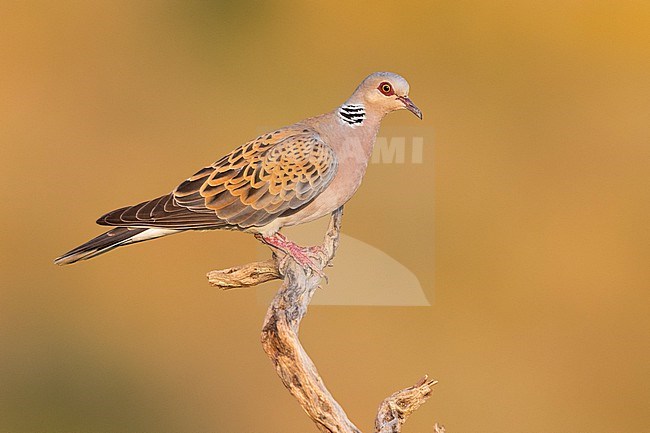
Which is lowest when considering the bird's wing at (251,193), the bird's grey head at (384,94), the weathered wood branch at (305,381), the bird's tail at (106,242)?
the weathered wood branch at (305,381)

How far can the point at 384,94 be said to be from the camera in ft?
14.9

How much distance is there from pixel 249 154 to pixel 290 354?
1.06m

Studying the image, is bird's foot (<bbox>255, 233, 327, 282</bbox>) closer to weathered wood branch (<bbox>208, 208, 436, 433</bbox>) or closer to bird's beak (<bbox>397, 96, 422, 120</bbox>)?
weathered wood branch (<bbox>208, 208, 436, 433</bbox>)

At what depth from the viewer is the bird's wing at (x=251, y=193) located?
435 cm

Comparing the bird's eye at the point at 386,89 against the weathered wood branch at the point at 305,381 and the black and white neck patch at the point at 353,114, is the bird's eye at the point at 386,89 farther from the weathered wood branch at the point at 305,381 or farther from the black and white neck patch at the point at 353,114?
the weathered wood branch at the point at 305,381

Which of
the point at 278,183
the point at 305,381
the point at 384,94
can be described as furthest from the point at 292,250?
the point at 384,94

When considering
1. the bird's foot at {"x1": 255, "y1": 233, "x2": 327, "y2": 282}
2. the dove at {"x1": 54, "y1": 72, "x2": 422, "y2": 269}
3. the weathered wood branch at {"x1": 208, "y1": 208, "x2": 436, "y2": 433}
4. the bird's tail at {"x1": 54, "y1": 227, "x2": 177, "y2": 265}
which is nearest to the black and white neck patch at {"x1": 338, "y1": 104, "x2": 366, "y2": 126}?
the dove at {"x1": 54, "y1": 72, "x2": 422, "y2": 269}

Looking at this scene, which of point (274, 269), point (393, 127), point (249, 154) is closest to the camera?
point (249, 154)

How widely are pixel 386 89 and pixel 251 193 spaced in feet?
2.90

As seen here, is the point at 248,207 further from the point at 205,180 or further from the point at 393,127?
the point at 393,127

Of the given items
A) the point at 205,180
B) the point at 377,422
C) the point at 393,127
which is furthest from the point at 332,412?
the point at 393,127

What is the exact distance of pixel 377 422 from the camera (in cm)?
425

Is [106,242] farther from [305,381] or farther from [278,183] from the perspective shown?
[305,381]

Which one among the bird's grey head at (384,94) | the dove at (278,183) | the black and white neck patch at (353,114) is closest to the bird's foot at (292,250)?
the dove at (278,183)
